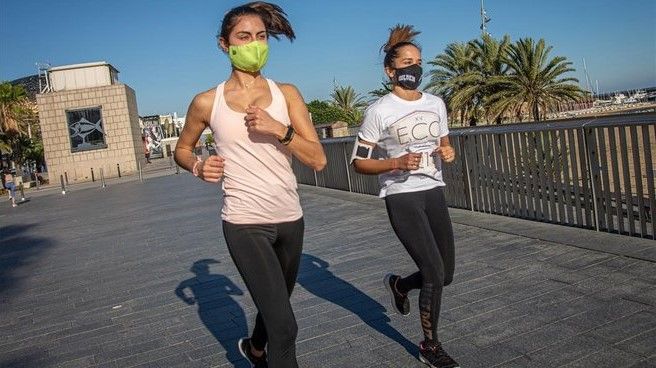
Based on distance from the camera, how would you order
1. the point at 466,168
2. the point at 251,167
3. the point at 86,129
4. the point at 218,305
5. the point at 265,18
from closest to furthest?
the point at 251,167, the point at 265,18, the point at 218,305, the point at 466,168, the point at 86,129

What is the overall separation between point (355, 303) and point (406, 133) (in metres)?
1.85

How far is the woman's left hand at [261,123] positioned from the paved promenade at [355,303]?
5.62ft

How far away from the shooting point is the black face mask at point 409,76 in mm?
3709

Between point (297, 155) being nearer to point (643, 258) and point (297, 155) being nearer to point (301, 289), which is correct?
point (301, 289)

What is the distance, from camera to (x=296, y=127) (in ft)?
9.56

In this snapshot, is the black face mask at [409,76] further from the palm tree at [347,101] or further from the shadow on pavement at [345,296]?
the palm tree at [347,101]

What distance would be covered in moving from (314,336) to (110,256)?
559cm

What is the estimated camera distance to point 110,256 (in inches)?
352

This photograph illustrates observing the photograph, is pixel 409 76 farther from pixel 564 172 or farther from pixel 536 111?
pixel 536 111

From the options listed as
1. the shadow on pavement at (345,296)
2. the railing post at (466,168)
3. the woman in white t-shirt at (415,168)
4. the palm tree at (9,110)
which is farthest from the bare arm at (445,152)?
the palm tree at (9,110)

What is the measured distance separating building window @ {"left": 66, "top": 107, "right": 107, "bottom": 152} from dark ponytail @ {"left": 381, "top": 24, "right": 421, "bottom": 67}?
39437 millimetres

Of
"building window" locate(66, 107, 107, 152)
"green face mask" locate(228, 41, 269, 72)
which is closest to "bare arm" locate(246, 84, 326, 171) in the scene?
"green face mask" locate(228, 41, 269, 72)

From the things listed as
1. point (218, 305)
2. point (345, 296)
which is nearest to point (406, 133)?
point (345, 296)

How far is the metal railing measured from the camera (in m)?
5.88
